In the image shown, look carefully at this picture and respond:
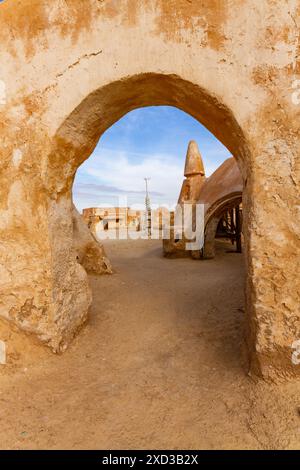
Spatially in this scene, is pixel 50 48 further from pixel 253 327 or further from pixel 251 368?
pixel 251 368

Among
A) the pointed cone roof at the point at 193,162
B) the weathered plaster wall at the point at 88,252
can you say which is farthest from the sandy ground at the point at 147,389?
the pointed cone roof at the point at 193,162

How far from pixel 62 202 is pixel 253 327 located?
84.0 inches

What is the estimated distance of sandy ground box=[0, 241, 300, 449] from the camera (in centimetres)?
182

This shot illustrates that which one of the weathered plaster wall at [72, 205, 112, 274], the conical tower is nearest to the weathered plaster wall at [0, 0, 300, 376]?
the weathered plaster wall at [72, 205, 112, 274]

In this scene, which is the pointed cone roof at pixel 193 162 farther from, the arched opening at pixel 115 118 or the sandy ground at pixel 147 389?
the arched opening at pixel 115 118

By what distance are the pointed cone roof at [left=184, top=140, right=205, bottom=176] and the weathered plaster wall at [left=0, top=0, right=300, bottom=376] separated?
929 centimetres

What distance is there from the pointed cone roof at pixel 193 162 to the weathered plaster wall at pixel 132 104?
9.29 meters

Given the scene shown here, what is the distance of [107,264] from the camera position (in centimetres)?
639

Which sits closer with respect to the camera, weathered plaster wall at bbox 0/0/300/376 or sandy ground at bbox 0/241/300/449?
A: sandy ground at bbox 0/241/300/449

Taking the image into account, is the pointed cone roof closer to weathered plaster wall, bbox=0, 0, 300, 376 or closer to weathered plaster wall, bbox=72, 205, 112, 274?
weathered plaster wall, bbox=72, 205, 112, 274

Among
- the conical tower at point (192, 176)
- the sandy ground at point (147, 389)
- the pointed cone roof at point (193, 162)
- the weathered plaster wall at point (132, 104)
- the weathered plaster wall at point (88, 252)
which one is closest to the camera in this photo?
the sandy ground at point (147, 389)

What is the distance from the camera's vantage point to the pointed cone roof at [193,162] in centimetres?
1201

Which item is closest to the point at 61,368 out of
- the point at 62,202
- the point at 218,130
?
the point at 62,202

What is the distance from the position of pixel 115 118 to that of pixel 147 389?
8.95 feet
